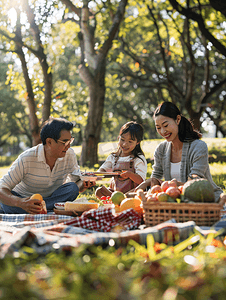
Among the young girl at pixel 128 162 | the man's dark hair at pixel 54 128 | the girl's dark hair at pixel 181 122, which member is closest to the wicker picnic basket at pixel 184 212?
the man's dark hair at pixel 54 128

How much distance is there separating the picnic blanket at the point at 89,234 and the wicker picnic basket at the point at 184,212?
0.12 metres

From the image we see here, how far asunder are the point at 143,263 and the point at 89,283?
0.43m

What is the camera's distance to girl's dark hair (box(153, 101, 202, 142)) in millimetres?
4508

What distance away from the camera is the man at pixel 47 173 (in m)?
4.10

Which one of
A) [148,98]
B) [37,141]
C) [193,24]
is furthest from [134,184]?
[148,98]

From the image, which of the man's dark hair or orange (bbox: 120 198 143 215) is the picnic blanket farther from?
the man's dark hair

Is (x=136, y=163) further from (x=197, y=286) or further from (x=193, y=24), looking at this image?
(x=193, y=24)

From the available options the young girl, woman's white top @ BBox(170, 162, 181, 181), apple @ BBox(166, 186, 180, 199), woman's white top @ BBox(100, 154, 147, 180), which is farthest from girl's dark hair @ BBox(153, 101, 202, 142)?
apple @ BBox(166, 186, 180, 199)

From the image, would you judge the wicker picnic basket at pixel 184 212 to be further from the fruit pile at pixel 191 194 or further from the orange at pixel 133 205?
the orange at pixel 133 205

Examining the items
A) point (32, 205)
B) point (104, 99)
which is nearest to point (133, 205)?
point (32, 205)

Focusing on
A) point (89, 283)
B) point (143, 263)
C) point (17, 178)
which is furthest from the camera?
point (17, 178)

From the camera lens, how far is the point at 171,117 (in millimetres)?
4520

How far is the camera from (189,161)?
441cm

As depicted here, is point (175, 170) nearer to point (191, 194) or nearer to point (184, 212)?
point (191, 194)
